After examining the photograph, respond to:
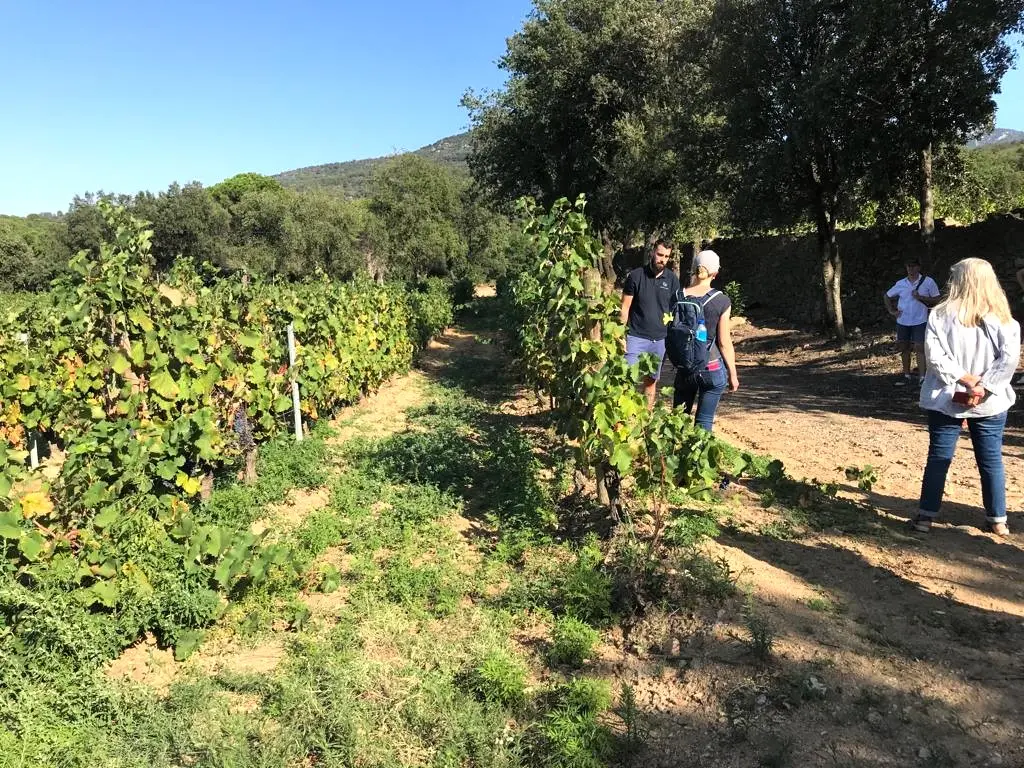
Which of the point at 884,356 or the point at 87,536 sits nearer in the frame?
the point at 87,536

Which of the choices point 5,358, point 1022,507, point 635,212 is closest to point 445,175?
point 635,212

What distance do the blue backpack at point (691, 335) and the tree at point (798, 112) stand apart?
718cm

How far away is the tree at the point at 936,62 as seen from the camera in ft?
28.7

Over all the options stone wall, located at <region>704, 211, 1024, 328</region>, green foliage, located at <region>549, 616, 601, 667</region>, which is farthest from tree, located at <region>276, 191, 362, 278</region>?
green foliage, located at <region>549, 616, 601, 667</region>

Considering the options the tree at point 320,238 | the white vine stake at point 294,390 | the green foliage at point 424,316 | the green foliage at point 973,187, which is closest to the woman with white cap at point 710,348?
the white vine stake at point 294,390

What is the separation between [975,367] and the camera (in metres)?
3.86

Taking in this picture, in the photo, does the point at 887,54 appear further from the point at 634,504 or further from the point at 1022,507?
the point at 634,504

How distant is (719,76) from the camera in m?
12.3

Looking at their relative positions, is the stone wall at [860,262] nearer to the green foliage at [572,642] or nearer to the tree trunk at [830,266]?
the tree trunk at [830,266]

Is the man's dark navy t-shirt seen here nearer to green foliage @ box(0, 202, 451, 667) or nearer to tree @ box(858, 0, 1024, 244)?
green foliage @ box(0, 202, 451, 667)

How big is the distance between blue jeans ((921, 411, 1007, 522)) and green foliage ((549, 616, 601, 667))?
246 cm

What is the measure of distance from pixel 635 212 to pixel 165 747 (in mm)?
15448

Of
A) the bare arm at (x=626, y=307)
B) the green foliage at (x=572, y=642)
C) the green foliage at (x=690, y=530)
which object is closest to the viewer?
the green foliage at (x=572, y=642)

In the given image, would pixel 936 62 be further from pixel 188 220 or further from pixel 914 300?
pixel 188 220
